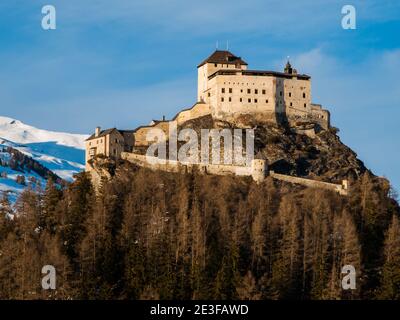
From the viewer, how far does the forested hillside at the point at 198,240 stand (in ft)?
302

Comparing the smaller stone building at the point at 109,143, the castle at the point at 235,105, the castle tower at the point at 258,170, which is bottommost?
the castle tower at the point at 258,170

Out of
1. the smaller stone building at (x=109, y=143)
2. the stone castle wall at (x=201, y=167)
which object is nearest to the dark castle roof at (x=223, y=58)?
the smaller stone building at (x=109, y=143)

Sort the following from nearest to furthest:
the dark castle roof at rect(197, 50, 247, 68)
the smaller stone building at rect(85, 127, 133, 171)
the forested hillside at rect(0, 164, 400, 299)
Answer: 1. the forested hillside at rect(0, 164, 400, 299)
2. the smaller stone building at rect(85, 127, 133, 171)
3. the dark castle roof at rect(197, 50, 247, 68)

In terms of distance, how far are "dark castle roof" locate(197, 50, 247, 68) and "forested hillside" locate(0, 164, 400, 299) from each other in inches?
796

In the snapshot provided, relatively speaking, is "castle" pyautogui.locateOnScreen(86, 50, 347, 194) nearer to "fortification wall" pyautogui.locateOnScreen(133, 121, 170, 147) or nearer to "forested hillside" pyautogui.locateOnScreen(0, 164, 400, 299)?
"fortification wall" pyautogui.locateOnScreen(133, 121, 170, 147)

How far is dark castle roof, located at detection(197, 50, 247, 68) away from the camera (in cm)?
12319

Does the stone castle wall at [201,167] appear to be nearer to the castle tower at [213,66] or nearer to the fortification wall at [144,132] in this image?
the fortification wall at [144,132]

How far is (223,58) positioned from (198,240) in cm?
3431

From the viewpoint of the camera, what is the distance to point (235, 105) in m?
117

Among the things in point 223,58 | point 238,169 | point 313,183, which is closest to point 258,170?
point 238,169

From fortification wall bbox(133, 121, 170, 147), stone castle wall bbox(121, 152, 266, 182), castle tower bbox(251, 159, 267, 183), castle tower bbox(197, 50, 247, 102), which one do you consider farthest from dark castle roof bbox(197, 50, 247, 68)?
castle tower bbox(251, 159, 267, 183)

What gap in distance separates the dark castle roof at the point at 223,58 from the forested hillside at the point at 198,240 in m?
20.2

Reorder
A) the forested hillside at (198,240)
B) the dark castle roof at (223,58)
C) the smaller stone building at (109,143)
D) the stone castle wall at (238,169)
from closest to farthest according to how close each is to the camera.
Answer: the forested hillside at (198,240) < the stone castle wall at (238,169) < the smaller stone building at (109,143) < the dark castle roof at (223,58)
